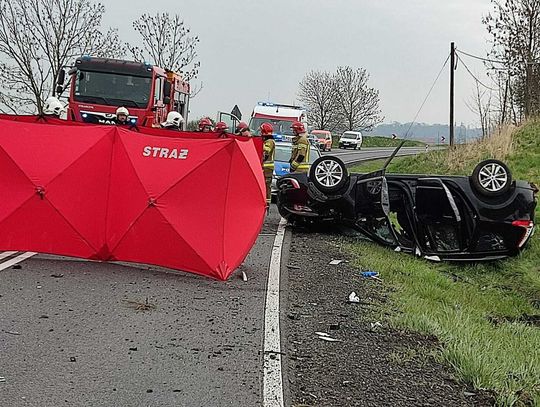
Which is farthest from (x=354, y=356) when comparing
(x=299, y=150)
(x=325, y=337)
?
(x=299, y=150)

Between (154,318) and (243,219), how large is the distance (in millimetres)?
2648

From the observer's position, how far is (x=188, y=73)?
43.8m

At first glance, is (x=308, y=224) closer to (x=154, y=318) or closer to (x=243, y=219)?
(x=243, y=219)

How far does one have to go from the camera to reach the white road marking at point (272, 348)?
4767 millimetres

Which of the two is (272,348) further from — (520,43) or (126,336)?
(520,43)

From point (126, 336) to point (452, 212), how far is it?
21.0 ft

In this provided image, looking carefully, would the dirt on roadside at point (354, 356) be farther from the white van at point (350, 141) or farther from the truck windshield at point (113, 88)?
the white van at point (350, 141)

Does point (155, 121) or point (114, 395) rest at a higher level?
point (155, 121)

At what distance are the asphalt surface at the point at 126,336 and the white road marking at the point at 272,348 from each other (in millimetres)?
60

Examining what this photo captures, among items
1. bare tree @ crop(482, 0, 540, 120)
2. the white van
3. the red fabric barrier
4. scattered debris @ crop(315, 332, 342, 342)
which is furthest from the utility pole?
the white van

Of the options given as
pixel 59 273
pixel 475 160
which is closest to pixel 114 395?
pixel 59 273

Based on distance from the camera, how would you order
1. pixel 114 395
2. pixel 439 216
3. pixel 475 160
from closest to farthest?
pixel 114 395
pixel 439 216
pixel 475 160

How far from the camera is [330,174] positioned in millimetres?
12188

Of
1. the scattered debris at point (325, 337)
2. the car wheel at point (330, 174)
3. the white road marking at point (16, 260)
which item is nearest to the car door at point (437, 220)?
the car wheel at point (330, 174)
